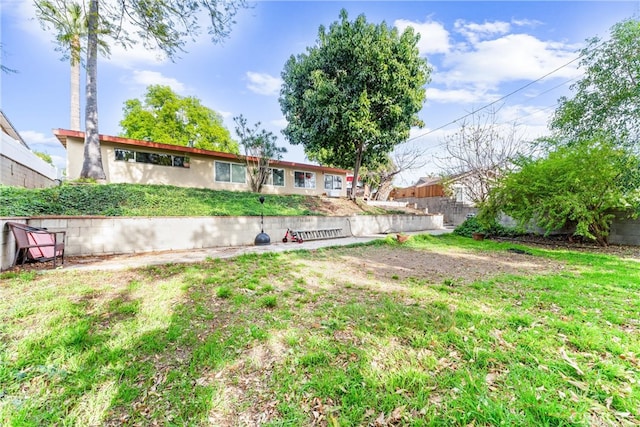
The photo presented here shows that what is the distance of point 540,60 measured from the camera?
9656 mm

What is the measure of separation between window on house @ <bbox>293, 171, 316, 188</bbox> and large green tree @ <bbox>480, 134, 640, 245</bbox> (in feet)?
36.0

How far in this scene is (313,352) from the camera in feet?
7.58

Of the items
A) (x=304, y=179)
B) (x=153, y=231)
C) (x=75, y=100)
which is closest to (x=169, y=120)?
(x=75, y=100)

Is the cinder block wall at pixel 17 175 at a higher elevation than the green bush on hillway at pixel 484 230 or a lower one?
higher

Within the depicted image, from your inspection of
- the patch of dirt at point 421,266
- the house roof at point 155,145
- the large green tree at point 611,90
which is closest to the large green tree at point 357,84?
the house roof at point 155,145

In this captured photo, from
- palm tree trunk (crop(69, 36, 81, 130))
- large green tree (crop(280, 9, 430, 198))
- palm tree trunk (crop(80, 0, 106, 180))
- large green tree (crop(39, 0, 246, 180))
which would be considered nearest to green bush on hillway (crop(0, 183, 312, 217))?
palm tree trunk (crop(80, 0, 106, 180))

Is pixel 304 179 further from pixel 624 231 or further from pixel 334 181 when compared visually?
pixel 624 231

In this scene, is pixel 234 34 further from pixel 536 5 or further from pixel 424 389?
pixel 536 5

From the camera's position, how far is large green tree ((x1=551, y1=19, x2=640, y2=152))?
27.5 feet

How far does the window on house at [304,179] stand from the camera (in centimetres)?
1616

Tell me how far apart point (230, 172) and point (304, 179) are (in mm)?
4761

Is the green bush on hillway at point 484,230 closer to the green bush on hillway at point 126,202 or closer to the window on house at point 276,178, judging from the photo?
the green bush on hillway at point 126,202

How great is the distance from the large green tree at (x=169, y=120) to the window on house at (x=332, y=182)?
825 cm

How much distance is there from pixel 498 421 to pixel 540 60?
13115 millimetres
